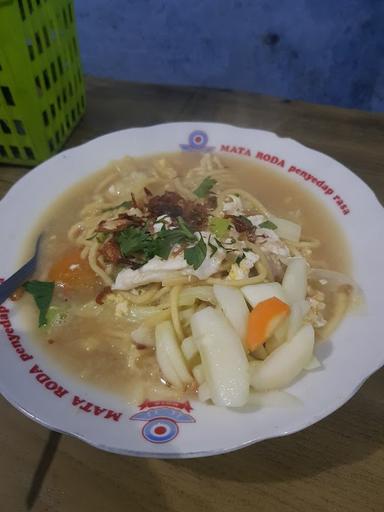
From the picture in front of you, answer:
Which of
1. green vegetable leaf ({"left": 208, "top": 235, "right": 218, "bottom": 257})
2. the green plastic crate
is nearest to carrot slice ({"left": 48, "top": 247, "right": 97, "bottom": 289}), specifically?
green vegetable leaf ({"left": 208, "top": 235, "right": 218, "bottom": 257})

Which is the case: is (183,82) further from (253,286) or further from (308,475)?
(308,475)

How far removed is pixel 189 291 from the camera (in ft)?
4.55

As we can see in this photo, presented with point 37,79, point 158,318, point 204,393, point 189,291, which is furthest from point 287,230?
point 37,79

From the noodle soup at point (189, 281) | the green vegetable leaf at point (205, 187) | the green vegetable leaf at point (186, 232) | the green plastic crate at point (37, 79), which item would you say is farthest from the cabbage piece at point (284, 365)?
the green plastic crate at point (37, 79)

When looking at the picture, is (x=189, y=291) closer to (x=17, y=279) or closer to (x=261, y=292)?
(x=261, y=292)

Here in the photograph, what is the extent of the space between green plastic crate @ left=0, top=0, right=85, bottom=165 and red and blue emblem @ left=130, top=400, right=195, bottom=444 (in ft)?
4.69

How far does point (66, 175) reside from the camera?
1.87 m

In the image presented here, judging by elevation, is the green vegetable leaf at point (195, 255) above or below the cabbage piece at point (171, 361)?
above

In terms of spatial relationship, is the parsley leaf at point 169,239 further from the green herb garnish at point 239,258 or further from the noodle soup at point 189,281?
the green herb garnish at point 239,258

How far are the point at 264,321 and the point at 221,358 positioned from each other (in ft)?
0.47

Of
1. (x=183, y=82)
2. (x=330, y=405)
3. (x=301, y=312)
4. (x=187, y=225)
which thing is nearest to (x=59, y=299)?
(x=187, y=225)

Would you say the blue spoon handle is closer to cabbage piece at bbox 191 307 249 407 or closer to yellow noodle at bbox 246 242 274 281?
cabbage piece at bbox 191 307 249 407

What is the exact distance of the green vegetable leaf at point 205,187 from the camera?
1844 mm

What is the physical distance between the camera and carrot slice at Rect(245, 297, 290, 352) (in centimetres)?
116
